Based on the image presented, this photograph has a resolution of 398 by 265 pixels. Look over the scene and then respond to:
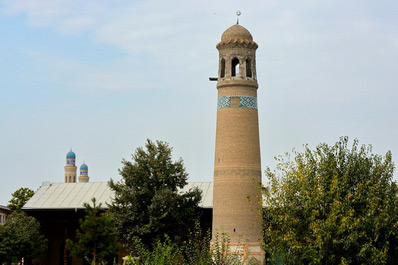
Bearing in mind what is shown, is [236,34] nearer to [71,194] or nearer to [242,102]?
[242,102]

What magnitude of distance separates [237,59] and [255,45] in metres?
1.87

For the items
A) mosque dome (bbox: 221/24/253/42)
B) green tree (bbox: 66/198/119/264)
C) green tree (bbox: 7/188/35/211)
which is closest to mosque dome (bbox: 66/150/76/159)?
green tree (bbox: 7/188/35/211)

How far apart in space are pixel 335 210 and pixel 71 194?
117ft

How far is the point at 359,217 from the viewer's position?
3141 centimetres

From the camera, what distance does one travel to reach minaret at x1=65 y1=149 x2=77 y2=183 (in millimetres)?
126381

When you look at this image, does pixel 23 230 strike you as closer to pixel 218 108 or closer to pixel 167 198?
pixel 167 198

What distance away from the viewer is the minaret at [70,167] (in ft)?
415

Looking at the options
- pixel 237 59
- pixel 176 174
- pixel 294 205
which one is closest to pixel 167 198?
pixel 176 174

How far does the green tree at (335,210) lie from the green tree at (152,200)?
1136 cm

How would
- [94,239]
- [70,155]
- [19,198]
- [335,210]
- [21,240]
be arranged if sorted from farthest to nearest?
[70,155]
[19,198]
[21,240]
[94,239]
[335,210]

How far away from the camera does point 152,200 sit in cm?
4503

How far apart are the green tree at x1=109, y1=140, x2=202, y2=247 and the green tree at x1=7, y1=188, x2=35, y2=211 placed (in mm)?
31055

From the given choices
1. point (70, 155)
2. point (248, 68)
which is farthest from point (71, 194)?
point (70, 155)

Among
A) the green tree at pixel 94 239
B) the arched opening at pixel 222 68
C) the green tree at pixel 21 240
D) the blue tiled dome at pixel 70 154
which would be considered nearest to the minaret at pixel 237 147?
the arched opening at pixel 222 68
